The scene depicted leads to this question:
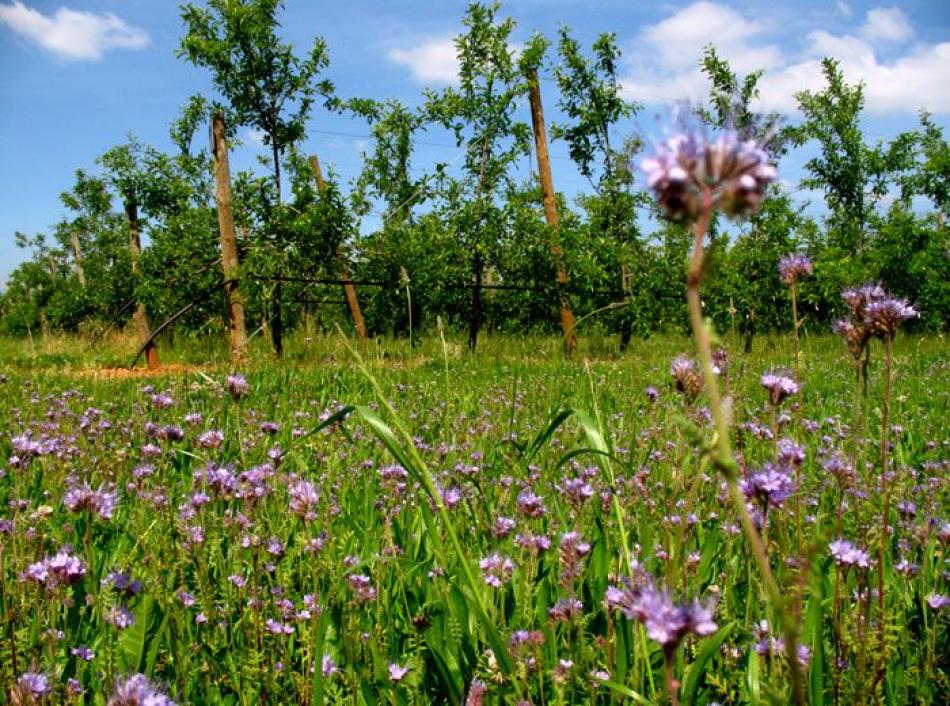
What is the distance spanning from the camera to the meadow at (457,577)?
1.53 metres

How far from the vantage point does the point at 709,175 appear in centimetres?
65

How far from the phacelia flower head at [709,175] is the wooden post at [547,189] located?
38.7 feet

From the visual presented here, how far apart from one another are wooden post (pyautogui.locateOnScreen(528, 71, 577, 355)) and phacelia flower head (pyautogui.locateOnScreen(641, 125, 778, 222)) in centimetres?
1179

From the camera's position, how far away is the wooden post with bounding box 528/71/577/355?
12.7 metres

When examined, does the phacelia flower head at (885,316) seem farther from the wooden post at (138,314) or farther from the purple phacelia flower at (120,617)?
the wooden post at (138,314)

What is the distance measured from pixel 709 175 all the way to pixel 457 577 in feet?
5.17

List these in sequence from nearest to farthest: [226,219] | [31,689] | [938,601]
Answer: [31,689]
[938,601]
[226,219]

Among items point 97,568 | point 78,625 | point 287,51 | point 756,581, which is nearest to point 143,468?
point 97,568

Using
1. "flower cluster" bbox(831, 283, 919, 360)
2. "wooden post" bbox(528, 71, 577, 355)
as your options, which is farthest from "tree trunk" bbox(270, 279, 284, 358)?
"flower cluster" bbox(831, 283, 919, 360)

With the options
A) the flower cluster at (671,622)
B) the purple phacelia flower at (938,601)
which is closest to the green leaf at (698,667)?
the purple phacelia flower at (938,601)

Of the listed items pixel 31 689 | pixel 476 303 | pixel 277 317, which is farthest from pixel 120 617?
pixel 476 303

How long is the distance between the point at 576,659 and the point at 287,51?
43.6 feet

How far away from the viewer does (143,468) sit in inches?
118

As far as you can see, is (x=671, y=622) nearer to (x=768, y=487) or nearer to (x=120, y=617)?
(x=768, y=487)
